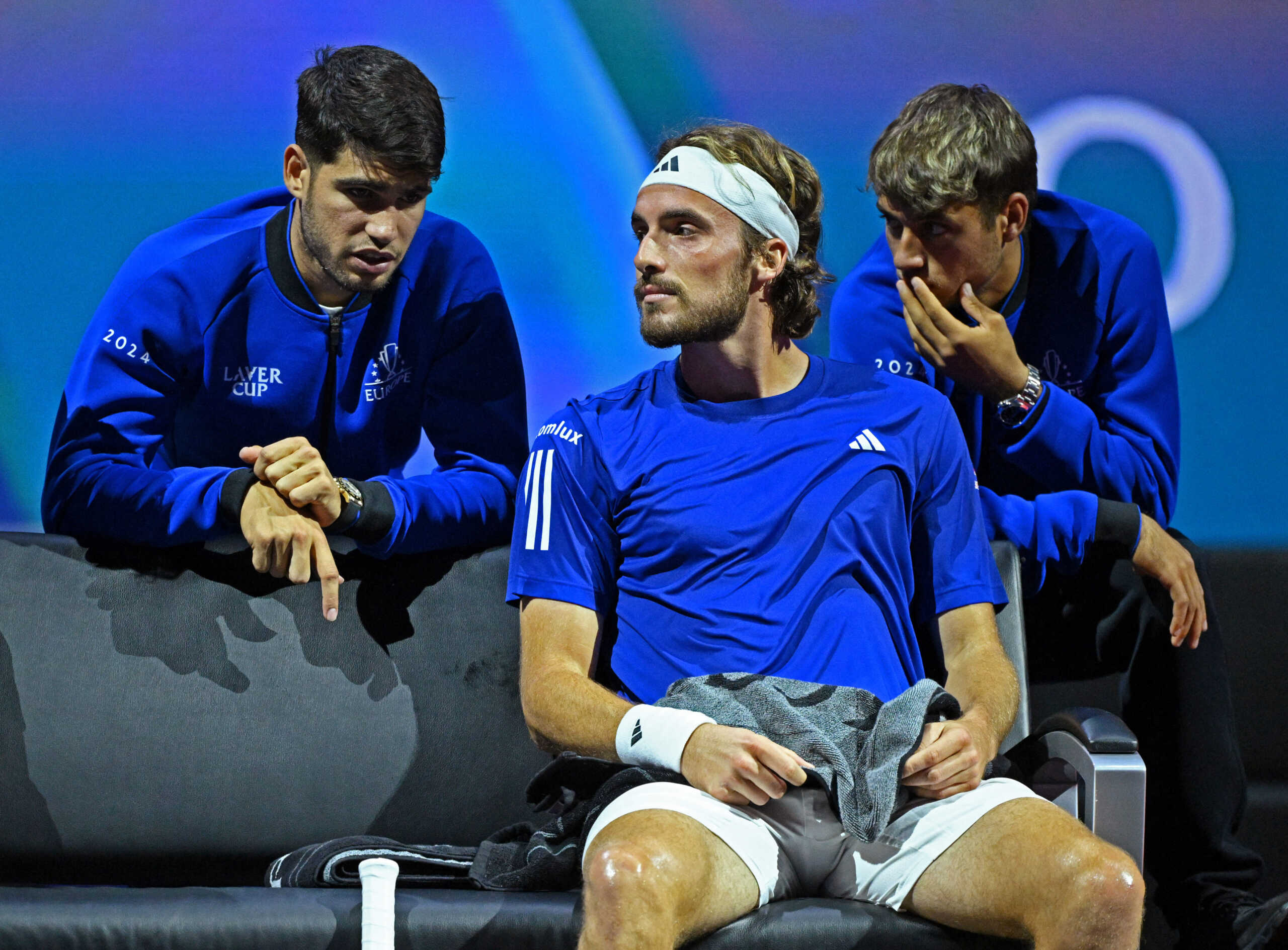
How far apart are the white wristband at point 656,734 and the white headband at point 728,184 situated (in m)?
0.91

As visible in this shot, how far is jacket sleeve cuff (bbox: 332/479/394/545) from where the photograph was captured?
2.35 m

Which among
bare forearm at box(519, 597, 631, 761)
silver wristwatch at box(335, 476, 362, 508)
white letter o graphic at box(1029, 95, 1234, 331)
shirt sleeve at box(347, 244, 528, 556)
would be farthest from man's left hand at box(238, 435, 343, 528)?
white letter o graphic at box(1029, 95, 1234, 331)

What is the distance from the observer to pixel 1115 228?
110 inches

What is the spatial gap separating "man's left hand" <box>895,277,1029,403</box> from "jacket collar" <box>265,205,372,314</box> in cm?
109

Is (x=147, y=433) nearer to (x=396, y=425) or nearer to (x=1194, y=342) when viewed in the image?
(x=396, y=425)

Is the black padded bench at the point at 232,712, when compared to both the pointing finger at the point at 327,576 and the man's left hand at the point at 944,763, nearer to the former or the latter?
the pointing finger at the point at 327,576

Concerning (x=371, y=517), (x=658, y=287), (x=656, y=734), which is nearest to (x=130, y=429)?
(x=371, y=517)

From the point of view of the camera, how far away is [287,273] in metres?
2.62

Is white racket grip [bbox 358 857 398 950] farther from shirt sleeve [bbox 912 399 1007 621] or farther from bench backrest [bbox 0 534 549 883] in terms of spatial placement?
shirt sleeve [bbox 912 399 1007 621]

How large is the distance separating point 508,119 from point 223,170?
0.60 metres

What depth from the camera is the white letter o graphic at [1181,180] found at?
114 inches

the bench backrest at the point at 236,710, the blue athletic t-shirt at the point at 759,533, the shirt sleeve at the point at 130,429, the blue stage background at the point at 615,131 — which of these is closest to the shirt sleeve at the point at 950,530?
the blue athletic t-shirt at the point at 759,533

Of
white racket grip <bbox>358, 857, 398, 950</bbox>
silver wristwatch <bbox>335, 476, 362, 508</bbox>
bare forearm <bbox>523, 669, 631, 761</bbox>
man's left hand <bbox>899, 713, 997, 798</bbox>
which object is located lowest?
white racket grip <bbox>358, 857, 398, 950</bbox>

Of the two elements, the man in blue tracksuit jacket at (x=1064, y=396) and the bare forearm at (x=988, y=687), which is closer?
the bare forearm at (x=988, y=687)
